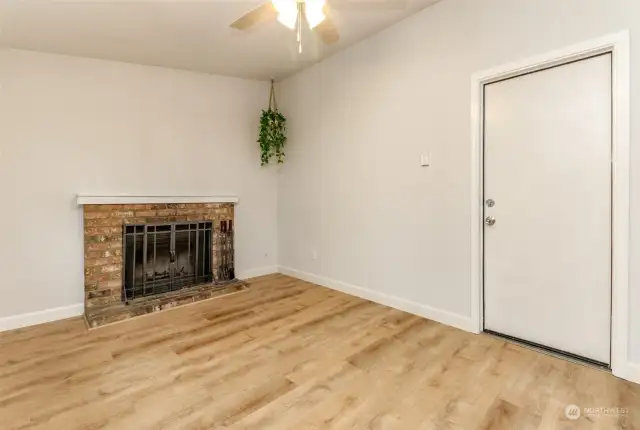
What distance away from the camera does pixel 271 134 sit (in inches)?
172

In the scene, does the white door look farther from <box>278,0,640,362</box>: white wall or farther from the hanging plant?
the hanging plant

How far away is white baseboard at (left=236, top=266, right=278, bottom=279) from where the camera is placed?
4447 millimetres

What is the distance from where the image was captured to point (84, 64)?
3.37 metres

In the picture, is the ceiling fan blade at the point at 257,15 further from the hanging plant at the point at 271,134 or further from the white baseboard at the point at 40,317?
the white baseboard at the point at 40,317

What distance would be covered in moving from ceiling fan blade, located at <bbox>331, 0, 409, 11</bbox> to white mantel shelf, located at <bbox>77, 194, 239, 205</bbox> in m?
2.44

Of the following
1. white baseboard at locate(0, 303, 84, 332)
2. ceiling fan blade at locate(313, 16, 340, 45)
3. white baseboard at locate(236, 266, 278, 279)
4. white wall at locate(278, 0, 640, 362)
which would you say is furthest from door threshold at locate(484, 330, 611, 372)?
white baseboard at locate(0, 303, 84, 332)

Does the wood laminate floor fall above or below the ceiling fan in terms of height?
below

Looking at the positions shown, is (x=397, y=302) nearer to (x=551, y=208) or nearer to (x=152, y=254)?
(x=551, y=208)

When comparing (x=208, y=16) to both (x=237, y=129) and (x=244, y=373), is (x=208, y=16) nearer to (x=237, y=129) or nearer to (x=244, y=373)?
(x=237, y=129)

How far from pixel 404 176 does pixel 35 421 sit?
9.79ft

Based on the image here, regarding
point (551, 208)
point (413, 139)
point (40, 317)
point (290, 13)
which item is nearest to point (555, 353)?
point (551, 208)

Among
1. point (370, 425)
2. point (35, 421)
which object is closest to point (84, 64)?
point (35, 421)

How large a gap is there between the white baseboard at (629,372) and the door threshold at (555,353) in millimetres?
69

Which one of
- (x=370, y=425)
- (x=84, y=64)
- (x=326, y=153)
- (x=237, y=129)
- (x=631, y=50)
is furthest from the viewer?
(x=237, y=129)
